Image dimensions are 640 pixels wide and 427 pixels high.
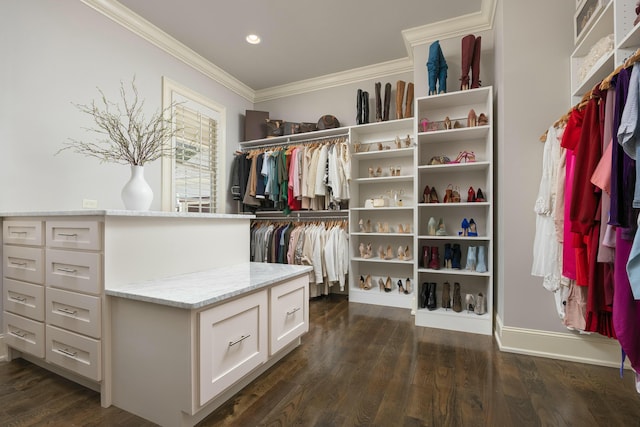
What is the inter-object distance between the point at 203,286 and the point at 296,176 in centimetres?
Result: 219

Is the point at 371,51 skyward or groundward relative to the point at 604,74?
skyward

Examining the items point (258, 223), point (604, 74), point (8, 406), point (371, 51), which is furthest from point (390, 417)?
point (371, 51)

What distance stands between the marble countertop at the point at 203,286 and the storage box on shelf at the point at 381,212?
1.57 metres

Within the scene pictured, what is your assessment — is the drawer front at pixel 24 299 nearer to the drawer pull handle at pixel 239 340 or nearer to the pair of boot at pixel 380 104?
the drawer pull handle at pixel 239 340

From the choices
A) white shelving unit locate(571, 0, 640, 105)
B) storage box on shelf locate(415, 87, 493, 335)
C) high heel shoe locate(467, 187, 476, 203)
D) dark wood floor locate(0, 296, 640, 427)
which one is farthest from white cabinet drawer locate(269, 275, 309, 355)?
white shelving unit locate(571, 0, 640, 105)

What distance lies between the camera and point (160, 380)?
4.25ft

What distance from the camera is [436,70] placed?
2.73 meters

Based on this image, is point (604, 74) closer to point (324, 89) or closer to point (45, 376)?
point (324, 89)

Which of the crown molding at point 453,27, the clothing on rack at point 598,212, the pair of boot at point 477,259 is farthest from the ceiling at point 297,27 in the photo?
the pair of boot at point 477,259

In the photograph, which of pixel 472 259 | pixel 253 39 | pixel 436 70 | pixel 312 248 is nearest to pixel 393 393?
pixel 472 259

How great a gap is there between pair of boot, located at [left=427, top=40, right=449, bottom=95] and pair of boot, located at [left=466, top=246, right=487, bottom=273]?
1.48 metres

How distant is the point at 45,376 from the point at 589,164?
3120mm

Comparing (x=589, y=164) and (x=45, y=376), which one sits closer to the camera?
(x=589, y=164)

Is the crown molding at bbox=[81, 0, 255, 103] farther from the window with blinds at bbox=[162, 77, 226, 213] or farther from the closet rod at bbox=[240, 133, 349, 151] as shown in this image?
the closet rod at bbox=[240, 133, 349, 151]
